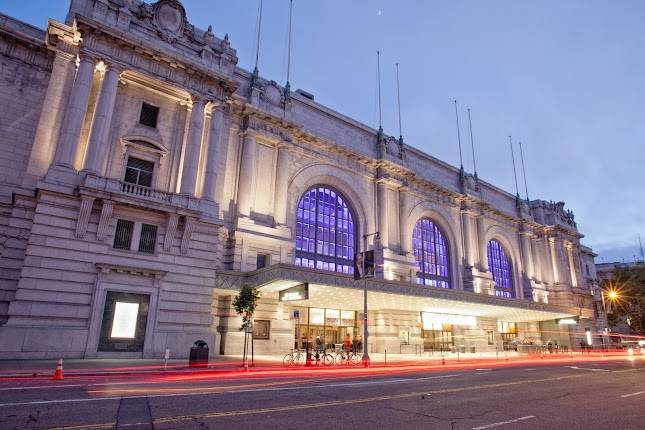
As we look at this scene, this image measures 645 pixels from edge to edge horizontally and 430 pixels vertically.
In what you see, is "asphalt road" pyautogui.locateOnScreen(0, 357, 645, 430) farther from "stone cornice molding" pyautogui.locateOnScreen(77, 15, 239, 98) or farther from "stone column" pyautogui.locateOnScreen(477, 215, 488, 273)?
"stone column" pyautogui.locateOnScreen(477, 215, 488, 273)

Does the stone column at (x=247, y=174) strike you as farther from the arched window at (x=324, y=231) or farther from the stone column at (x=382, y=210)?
the stone column at (x=382, y=210)

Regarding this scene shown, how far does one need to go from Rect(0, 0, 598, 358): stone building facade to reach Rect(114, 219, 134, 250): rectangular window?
63mm

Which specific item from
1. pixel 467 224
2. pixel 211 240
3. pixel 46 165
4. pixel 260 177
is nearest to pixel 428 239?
pixel 467 224

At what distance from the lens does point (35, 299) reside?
69.9 ft

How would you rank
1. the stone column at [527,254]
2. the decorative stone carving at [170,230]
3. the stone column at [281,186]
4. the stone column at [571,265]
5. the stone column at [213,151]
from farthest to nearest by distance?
1. the stone column at [571,265]
2. the stone column at [527,254]
3. the stone column at [281,186]
4. the stone column at [213,151]
5. the decorative stone carving at [170,230]

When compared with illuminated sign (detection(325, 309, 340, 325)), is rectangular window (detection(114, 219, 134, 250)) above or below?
above

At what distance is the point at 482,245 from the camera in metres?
54.9

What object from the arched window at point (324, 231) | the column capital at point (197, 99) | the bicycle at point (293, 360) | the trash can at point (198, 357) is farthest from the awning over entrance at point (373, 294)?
the column capital at point (197, 99)

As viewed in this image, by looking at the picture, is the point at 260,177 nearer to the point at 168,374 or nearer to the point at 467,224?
the point at 168,374

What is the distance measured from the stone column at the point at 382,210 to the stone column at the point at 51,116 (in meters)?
29.9

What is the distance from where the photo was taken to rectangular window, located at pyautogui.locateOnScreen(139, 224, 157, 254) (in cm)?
2547

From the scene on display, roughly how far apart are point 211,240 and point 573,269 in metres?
67.8

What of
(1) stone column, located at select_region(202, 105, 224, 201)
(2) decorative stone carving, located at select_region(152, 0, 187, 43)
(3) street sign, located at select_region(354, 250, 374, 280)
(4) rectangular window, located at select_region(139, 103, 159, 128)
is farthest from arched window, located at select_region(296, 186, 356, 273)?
(2) decorative stone carving, located at select_region(152, 0, 187, 43)

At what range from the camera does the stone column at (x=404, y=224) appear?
45.0 meters
